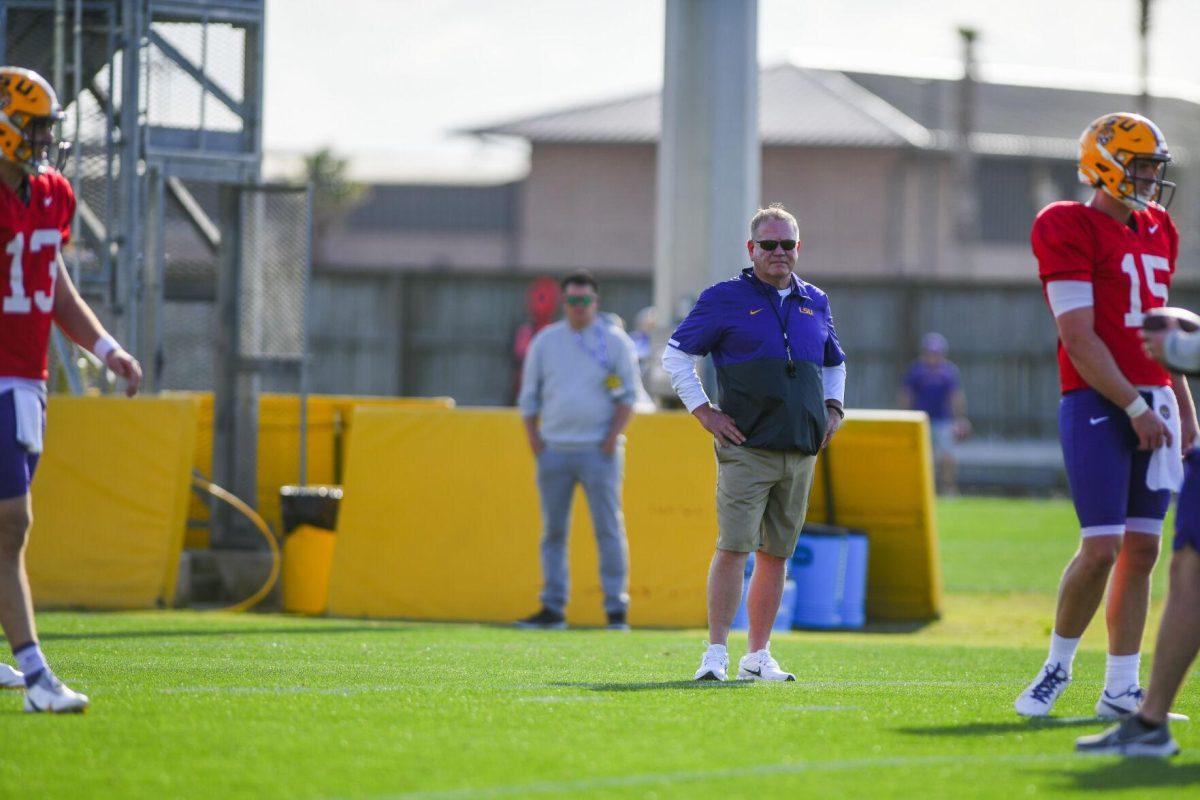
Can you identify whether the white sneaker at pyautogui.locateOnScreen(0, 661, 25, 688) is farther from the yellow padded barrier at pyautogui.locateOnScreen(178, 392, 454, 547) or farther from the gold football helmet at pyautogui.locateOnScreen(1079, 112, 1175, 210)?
the yellow padded barrier at pyautogui.locateOnScreen(178, 392, 454, 547)

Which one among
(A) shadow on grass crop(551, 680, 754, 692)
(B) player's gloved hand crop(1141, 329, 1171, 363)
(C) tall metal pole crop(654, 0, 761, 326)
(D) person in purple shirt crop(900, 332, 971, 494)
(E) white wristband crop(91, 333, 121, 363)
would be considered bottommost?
(A) shadow on grass crop(551, 680, 754, 692)

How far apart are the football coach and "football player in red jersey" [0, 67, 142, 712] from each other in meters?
2.55

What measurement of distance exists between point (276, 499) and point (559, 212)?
3337cm

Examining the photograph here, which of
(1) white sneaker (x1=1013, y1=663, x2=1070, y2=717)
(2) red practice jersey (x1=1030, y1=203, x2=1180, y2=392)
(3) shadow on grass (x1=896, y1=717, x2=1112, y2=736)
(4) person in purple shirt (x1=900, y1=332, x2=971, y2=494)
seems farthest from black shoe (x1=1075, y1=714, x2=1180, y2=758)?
(4) person in purple shirt (x1=900, y1=332, x2=971, y2=494)

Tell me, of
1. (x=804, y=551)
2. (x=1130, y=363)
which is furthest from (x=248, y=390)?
(x=1130, y=363)

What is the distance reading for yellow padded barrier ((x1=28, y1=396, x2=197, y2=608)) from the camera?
12.4m

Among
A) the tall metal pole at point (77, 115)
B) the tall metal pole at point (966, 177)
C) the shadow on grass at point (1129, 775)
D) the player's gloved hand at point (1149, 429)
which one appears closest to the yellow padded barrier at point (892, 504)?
the tall metal pole at point (77, 115)

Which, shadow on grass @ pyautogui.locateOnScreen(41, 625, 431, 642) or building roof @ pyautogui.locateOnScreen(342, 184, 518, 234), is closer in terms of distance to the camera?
shadow on grass @ pyautogui.locateOnScreen(41, 625, 431, 642)

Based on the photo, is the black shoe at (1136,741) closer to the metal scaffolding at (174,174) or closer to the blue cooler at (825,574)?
the blue cooler at (825,574)

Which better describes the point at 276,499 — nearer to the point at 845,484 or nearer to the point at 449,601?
the point at 449,601

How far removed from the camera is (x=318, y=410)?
610 inches

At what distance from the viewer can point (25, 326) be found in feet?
20.6

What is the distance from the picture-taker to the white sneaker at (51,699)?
616 centimetres

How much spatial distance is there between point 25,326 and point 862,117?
41102mm
